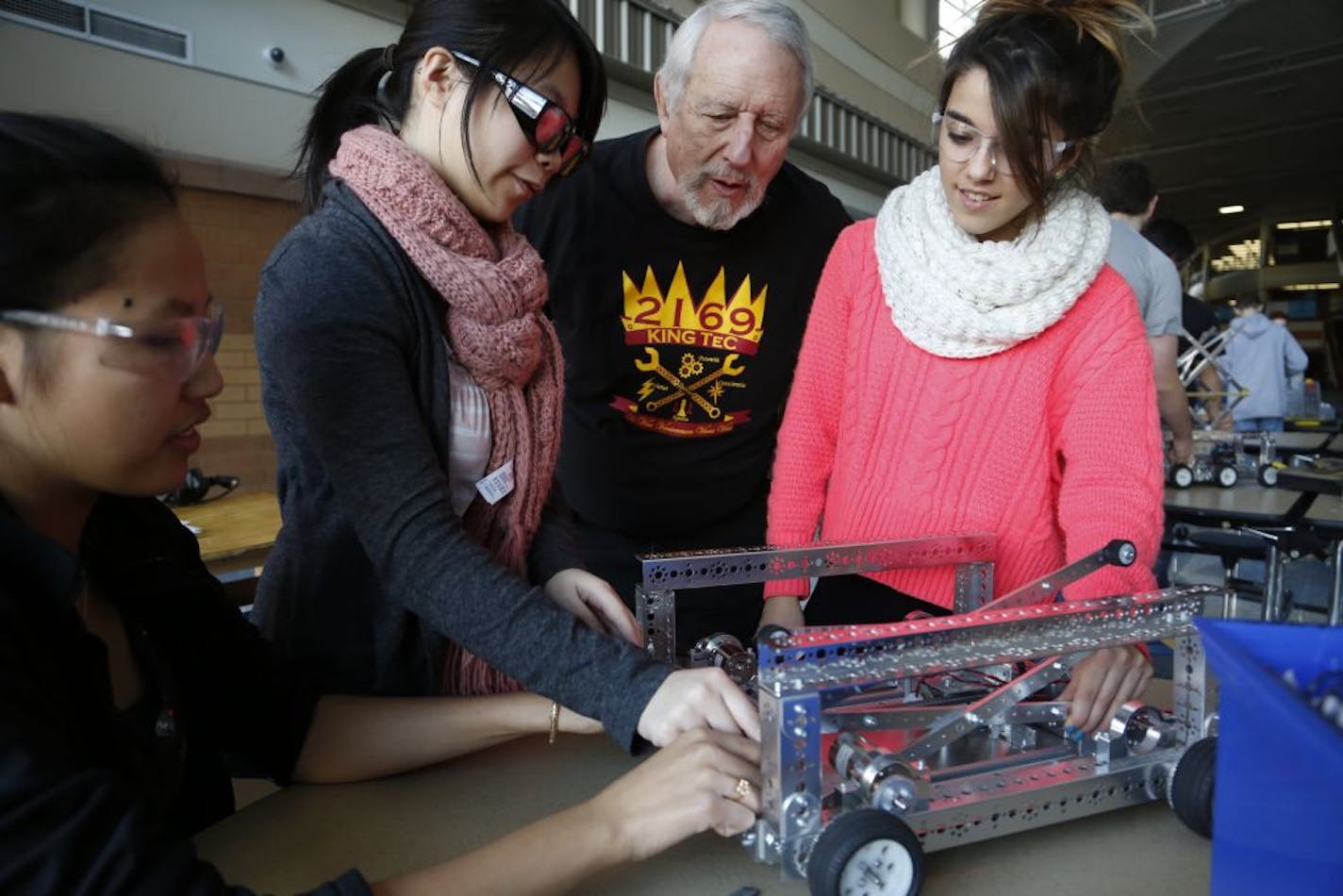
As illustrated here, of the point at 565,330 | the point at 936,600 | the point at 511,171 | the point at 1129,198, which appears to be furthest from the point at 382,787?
the point at 1129,198

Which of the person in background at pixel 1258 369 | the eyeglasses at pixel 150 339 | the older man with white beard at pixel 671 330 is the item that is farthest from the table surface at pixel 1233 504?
the person in background at pixel 1258 369

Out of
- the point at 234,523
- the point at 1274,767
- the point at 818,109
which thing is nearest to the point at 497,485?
the point at 1274,767

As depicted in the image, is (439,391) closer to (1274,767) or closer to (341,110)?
(341,110)

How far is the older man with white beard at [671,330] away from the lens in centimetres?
172

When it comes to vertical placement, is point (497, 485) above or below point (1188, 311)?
below

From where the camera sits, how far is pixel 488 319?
106 cm

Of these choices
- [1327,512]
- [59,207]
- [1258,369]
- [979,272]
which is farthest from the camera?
[1258,369]

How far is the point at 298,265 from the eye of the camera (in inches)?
36.9

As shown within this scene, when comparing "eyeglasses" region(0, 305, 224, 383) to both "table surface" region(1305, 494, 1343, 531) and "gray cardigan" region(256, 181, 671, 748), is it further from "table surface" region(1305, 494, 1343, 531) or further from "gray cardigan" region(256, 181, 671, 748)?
"table surface" region(1305, 494, 1343, 531)

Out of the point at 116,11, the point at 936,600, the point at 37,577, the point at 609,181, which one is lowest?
the point at 936,600

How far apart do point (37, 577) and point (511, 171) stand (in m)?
0.66

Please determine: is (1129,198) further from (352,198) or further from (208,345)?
(208,345)

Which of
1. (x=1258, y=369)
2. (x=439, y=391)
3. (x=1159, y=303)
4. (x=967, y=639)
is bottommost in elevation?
(x=967, y=639)

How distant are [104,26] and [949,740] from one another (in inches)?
144
